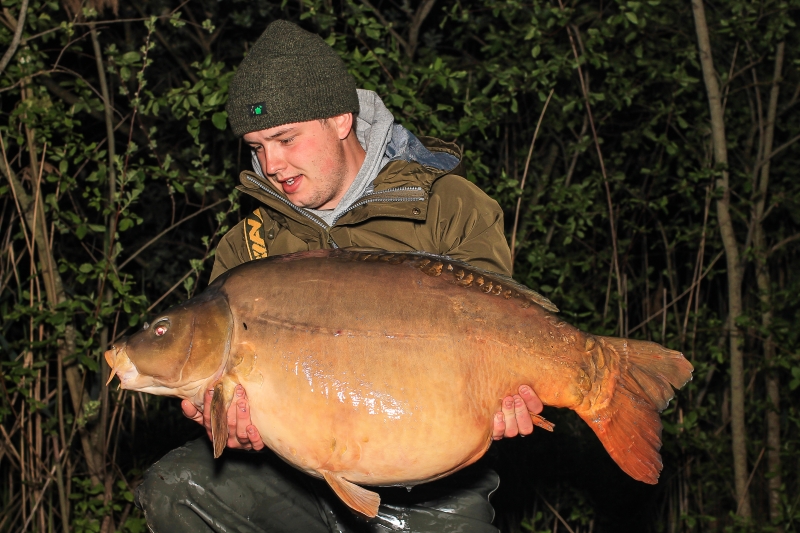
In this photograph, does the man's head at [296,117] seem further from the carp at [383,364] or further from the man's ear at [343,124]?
the carp at [383,364]

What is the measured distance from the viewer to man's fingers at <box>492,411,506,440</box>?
1806 millimetres

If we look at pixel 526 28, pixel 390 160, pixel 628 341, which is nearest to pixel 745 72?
pixel 526 28

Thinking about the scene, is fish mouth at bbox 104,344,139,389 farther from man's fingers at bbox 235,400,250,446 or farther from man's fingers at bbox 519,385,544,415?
man's fingers at bbox 519,385,544,415

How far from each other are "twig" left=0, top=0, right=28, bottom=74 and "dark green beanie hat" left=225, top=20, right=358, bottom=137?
0.98 m

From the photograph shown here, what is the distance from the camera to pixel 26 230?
3.04m

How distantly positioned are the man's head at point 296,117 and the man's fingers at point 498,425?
0.81 m

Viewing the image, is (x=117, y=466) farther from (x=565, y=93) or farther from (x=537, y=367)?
(x=565, y=93)

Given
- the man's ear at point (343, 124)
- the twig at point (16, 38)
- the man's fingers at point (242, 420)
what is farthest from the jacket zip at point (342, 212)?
the twig at point (16, 38)

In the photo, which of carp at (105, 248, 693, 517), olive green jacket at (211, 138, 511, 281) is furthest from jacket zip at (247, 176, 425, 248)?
carp at (105, 248, 693, 517)

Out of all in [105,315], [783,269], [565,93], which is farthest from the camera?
[783,269]

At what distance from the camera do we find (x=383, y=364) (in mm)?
1731

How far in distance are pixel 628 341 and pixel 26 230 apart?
2169mm

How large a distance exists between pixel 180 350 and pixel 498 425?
68 cm

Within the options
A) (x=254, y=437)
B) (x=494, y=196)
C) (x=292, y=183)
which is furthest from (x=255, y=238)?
(x=494, y=196)
